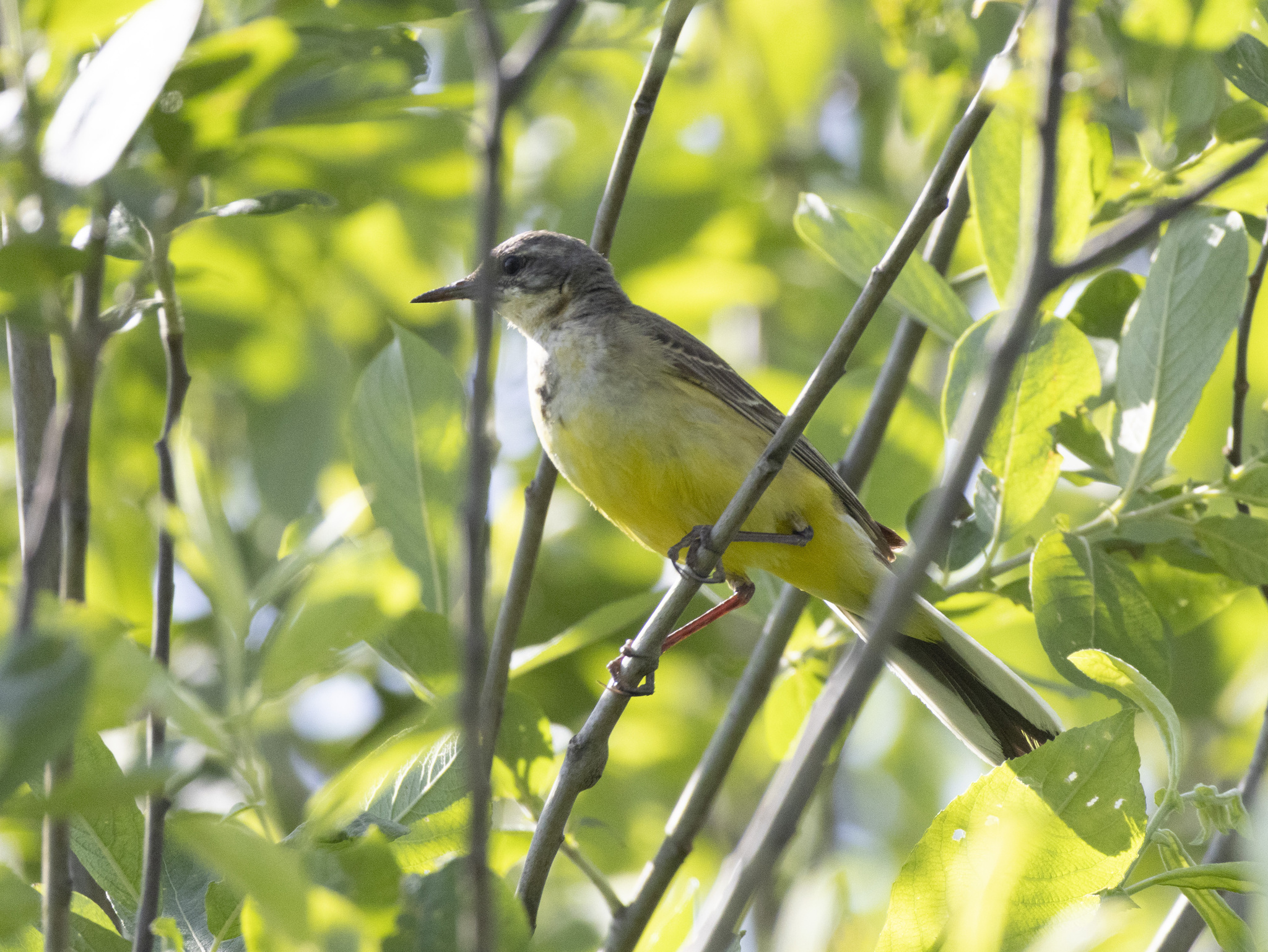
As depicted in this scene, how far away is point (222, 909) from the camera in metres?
2.57

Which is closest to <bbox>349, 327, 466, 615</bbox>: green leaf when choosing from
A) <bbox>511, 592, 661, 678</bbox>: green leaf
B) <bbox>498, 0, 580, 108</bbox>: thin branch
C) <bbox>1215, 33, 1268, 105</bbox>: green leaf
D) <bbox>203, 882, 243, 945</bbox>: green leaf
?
<bbox>511, 592, 661, 678</bbox>: green leaf

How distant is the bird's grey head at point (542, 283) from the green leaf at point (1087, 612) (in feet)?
8.11

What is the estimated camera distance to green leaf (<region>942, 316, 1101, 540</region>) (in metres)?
3.40

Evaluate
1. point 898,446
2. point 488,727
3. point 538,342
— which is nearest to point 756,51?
point 538,342

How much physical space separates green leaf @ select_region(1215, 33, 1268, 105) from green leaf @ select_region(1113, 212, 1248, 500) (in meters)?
0.31

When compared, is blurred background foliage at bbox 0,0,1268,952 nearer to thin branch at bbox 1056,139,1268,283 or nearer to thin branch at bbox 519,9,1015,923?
thin branch at bbox 519,9,1015,923

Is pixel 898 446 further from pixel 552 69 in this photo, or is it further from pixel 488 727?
pixel 552 69

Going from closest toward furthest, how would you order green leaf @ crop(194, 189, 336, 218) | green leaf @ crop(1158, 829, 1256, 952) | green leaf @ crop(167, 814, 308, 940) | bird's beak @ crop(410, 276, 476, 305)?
green leaf @ crop(167, 814, 308, 940) → green leaf @ crop(1158, 829, 1256, 952) → green leaf @ crop(194, 189, 336, 218) → bird's beak @ crop(410, 276, 476, 305)

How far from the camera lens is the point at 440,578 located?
3.69m

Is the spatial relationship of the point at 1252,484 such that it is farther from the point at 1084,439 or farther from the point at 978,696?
the point at 978,696

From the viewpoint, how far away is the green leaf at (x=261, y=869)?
1.73 metres

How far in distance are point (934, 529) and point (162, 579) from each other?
6.79 ft

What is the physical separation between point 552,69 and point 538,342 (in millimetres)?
2344

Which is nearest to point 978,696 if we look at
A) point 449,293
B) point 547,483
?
point 547,483
